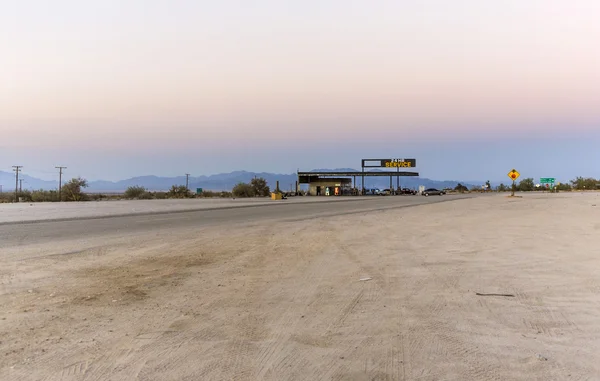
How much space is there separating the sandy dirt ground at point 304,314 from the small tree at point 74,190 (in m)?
50.4

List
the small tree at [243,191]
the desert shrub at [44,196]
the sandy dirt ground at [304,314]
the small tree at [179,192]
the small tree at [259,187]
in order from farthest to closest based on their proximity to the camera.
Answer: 1. the small tree at [259,187]
2. the small tree at [243,191]
3. the small tree at [179,192]
4. the desert shrub at [44,196]
5. the sandy dirt ground at [304,314]

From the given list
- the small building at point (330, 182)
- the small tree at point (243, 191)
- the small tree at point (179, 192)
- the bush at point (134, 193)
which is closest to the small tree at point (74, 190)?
the bush at point (134, 193)

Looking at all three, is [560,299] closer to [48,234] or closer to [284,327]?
[284,327]

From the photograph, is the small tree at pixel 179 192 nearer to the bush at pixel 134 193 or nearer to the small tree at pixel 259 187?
the bush at pixel 134 193

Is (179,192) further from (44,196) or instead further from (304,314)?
(304,314)

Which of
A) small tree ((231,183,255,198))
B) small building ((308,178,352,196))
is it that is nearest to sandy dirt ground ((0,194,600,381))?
small building ((308,178,352,196))

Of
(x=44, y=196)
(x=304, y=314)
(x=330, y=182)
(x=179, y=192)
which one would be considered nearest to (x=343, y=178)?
(x=330, y=182)

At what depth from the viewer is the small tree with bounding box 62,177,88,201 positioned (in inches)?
2258

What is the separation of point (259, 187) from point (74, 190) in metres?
32.2

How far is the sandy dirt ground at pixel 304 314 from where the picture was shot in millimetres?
4156

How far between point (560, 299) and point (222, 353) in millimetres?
4836

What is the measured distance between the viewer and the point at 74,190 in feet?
194

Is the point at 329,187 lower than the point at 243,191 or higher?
Answer: higher

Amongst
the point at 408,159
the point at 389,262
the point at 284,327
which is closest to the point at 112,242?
the point at 389,262
